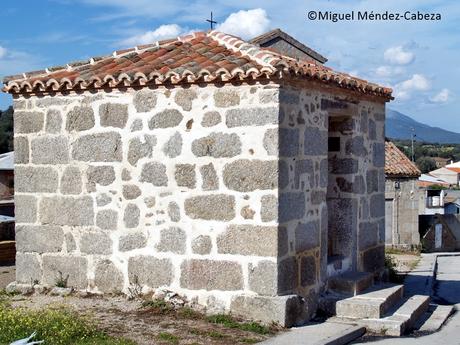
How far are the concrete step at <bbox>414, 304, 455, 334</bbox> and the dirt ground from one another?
2032 mm

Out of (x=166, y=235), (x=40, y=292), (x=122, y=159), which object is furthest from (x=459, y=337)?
(x=40, y=292)

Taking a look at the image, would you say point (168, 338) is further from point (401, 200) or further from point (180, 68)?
point (401, 200)

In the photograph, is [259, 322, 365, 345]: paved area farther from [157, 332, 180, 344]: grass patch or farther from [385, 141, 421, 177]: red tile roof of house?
[385, 141, 421, 177]: red tile roof of house

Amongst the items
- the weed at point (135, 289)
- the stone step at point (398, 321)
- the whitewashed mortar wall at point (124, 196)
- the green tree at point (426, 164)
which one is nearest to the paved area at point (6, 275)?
the whitewashed mortar wall at point (124, 196)

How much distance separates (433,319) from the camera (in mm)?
8141

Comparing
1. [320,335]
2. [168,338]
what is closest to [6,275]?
[168,338]

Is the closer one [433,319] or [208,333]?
[208,333]

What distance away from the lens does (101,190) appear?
25.6 ft

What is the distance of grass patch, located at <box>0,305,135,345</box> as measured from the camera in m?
5.84

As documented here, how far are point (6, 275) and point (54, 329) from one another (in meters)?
4.24

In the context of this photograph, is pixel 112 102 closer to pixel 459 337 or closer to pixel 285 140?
pixel 285 140

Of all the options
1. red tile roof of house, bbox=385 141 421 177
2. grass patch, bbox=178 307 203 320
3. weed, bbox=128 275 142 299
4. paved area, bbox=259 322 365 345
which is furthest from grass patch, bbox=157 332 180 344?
red tile roof of house, bbox=385 141 421 177

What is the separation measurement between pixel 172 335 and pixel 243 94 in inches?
101

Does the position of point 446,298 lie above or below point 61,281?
below
